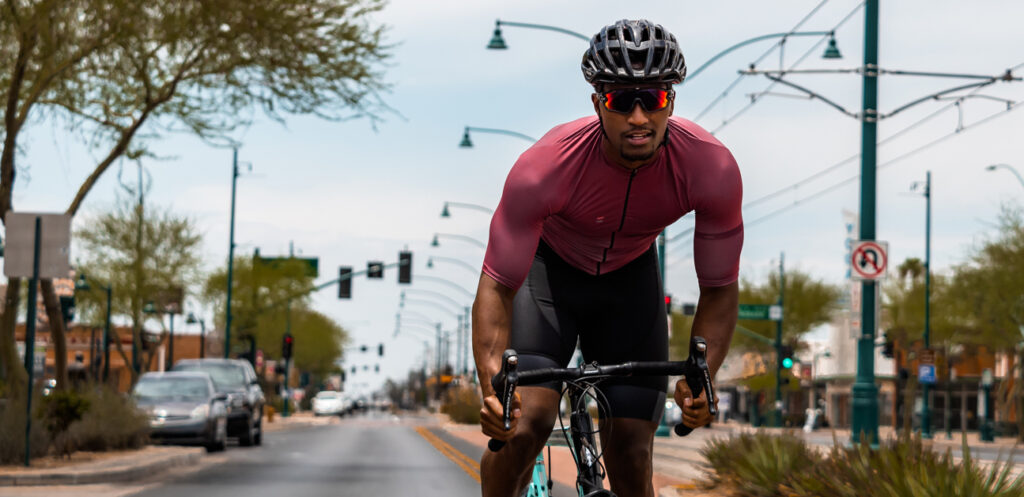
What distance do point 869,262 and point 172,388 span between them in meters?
13.5

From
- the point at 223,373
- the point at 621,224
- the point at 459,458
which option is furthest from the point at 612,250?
the point at 223,373

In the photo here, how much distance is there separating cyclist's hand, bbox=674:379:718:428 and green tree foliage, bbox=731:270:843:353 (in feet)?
251

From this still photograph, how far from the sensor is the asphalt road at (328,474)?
15539 millimetres

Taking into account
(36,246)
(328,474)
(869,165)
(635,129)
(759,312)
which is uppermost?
(869,165)

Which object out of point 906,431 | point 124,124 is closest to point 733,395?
point 124,124

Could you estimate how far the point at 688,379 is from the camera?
4.45 m

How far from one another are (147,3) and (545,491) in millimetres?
16247

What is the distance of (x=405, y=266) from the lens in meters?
47.9

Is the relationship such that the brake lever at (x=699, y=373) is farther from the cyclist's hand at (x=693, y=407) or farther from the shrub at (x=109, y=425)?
the shrub at (x=109, y=425)

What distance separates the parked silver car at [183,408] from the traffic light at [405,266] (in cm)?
2052

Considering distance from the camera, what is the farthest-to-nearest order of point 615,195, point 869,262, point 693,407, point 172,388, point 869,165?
point 172,388
point 869,165
point 869,262
point 615,195
point 693,407

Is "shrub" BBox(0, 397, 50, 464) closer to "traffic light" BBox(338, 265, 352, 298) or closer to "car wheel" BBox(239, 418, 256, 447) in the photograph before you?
"car wheel" BBox(239, 418, 256, 447)

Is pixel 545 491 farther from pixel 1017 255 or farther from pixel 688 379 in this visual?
pixel 1017 255

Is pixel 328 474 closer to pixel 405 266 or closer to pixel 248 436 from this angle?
pixel 248 436
